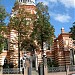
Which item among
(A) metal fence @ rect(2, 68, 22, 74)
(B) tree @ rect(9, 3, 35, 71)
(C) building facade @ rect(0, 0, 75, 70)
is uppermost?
(B) tree @ rect(9, 3, 35, 71)

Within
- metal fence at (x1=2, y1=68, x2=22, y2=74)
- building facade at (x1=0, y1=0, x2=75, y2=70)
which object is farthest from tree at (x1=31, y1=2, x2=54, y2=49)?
metal fence at (x1=2, y1=68, x2=22, y2=74)

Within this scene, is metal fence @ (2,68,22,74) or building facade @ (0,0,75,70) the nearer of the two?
metal fence @ (2,68,22,74)

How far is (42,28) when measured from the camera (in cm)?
3453

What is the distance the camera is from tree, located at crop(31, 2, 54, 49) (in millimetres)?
34438

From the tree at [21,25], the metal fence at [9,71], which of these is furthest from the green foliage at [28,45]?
the metal fence at [9,71]

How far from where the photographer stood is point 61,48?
4047 centimetres

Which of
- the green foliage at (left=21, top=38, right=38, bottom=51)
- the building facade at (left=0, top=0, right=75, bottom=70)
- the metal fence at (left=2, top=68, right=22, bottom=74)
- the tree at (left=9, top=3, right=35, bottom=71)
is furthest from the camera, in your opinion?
the building facade at (left=0, top=0, right=75, bottom=70)

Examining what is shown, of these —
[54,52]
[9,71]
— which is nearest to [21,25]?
[9,71]

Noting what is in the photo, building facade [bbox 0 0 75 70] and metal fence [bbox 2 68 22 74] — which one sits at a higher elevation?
building facade [bbox 0 0 75 70]

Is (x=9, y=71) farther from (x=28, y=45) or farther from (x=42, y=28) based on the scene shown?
(x=42, y=28)

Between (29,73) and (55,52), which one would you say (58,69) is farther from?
(55,52)

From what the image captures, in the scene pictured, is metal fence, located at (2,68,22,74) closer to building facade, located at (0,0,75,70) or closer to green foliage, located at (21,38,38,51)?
green foliage, located at (21,38,38,51)

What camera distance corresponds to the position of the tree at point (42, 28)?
1356 inches

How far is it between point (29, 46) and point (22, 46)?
166cm
